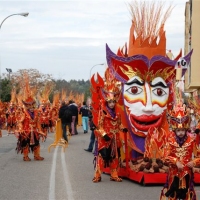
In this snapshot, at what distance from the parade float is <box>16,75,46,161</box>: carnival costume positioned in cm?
272

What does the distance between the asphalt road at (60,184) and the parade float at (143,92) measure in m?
0.79

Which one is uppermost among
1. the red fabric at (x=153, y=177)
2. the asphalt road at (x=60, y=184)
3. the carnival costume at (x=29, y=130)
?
the carnival costume at (x=29, y=130)

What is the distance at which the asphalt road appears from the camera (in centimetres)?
1039

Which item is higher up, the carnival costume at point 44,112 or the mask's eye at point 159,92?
the mask's eye at point 159,92

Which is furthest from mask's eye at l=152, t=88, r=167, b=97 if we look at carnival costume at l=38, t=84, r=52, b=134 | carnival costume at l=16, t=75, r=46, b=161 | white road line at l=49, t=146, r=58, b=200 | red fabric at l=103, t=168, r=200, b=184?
carnival costume at l=38, t=84, r=52, b=134

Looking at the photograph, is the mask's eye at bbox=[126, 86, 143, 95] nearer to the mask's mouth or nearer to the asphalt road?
the mask's mouth

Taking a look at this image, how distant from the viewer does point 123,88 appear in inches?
529

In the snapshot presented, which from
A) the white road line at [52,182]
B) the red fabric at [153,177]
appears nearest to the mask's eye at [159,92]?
the red fabric at [153,177]

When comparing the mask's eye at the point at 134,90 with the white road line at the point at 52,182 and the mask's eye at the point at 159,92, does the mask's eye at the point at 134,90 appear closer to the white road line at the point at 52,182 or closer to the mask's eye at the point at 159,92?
the mask's eye at the point at 159,92

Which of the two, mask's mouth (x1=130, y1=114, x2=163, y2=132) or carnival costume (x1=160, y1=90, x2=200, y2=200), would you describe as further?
mask's mouth (x1=130, y1=114, x2=163, y2=132)

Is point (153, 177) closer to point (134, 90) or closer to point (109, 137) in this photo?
point (109, 137)

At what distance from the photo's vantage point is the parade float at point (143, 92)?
1264cm

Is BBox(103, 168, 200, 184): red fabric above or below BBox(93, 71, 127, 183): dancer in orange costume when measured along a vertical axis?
below

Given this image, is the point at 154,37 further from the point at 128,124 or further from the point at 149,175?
the point at 149,175
